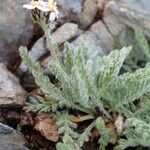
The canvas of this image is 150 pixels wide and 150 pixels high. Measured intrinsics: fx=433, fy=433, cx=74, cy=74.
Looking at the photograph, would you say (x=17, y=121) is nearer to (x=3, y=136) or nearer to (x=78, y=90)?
(x=3, y=136)

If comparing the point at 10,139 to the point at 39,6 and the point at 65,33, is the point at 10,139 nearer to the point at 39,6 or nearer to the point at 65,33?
the point at 39,6

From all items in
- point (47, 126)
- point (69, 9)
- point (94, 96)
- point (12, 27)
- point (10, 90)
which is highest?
point (12, 27)

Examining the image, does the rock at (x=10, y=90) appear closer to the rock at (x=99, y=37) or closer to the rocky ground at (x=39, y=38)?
the rocky ground at (x=39, y=38)

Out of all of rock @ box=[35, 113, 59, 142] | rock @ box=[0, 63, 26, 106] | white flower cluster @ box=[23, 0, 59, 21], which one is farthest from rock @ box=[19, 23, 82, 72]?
white flower cluster @ box=[23, 0, 59, 21]

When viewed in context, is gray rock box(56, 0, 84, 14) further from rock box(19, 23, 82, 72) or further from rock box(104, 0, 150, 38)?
rock box(104, 0, 150, 38)

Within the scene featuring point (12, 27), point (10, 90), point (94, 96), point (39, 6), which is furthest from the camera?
point (12, 27)

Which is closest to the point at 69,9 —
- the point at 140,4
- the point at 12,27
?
the point at 12,27

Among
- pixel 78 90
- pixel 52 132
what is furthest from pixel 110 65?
pixel 52 132
